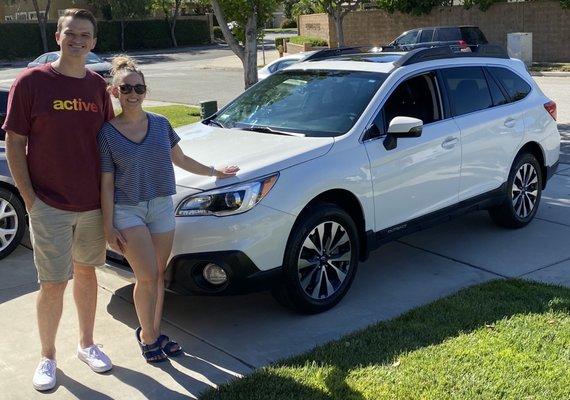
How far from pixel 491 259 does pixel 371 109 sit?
1.75 metres

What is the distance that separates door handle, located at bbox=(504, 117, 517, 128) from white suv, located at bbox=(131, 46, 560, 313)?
11mm

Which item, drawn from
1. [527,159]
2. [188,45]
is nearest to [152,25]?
[188,45]

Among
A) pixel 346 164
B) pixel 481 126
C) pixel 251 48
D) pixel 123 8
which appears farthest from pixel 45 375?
pixel 123 8

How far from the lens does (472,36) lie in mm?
24953

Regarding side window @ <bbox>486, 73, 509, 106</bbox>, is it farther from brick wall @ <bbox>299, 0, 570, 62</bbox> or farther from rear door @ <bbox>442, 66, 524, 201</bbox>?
brick wall @ <bbox>299, 0, 570, 62</bbox>

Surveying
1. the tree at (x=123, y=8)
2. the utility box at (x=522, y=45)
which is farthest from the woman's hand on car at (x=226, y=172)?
the tree at (x=123, y=8)

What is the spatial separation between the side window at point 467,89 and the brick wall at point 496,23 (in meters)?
24.3

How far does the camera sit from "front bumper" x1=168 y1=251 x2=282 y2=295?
4348 millimetres

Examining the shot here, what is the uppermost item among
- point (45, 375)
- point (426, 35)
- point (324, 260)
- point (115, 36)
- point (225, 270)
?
point (115, 36)

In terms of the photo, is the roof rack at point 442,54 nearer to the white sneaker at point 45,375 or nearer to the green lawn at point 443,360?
the green lawn at point 443,360

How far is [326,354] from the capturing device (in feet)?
13.6

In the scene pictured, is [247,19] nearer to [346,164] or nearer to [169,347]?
[346,164]

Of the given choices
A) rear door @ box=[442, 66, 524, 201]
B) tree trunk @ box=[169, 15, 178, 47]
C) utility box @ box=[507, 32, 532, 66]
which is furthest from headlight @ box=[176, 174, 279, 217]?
tree trunk @ box=[169, 15, 178, 47]

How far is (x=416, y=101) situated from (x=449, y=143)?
43cm
